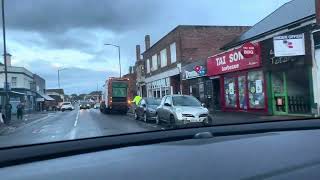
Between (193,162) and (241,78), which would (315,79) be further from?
(193,162)

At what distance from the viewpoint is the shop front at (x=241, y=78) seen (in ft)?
93.8

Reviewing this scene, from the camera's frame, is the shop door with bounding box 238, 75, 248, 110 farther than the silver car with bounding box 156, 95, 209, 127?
Yes

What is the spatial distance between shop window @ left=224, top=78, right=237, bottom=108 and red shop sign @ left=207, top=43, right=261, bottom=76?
728 millimetres

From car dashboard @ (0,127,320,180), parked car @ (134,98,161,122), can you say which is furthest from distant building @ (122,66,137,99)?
car dashboard @ (0,127,320,180)

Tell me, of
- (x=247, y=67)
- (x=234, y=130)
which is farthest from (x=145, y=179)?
(x=247, y=67)

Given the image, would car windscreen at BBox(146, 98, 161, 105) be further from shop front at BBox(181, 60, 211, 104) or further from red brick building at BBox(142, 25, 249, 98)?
red brick building at BBox(142, 25, 249, 98)

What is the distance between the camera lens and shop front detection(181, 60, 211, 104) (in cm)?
3959

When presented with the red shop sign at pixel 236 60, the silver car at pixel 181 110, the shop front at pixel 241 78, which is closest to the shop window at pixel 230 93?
the shop front at pixel 241 78

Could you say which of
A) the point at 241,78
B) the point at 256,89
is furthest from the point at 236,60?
the point at 256,89

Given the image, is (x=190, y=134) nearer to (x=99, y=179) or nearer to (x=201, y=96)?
(x=99, y=179)

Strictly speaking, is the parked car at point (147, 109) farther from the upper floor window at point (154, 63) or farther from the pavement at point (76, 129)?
the upper floor window at point (154, 63)

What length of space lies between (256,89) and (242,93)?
7.99 ft

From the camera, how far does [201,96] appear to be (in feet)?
138

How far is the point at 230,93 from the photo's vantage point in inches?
1347
